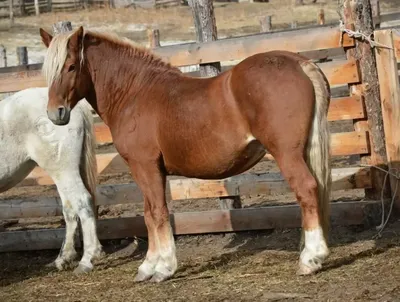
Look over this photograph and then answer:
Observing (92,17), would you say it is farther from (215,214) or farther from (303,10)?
(215,214)

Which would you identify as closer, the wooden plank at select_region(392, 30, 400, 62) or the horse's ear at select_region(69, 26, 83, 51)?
the horse's ear at select_region(69, 26, 83, 51)

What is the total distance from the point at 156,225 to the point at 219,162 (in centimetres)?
73

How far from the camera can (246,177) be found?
6863 millimetres

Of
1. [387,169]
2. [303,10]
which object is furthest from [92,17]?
[387,169]

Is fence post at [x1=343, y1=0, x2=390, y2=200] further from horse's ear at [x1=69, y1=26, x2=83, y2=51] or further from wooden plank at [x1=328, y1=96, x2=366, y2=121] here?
horse's ear at [x1=69, y1=26, x2=83, y2=51]

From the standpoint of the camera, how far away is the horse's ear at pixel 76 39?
5574mm

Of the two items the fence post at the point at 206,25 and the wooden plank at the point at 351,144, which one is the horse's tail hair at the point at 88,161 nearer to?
the fence post at the point at 206,25

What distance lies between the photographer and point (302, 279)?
16.5 ft

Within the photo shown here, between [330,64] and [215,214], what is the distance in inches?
68.3

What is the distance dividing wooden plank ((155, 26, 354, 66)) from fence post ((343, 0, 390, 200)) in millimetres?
126

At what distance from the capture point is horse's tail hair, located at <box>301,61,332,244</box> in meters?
5.07

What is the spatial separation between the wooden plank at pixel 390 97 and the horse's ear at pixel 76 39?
2554 mm

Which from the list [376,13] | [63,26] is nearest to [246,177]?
[63,26]

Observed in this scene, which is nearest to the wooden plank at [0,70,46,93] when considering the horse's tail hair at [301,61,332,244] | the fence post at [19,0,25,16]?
the horse's tail hair at [301,61,332,244]
